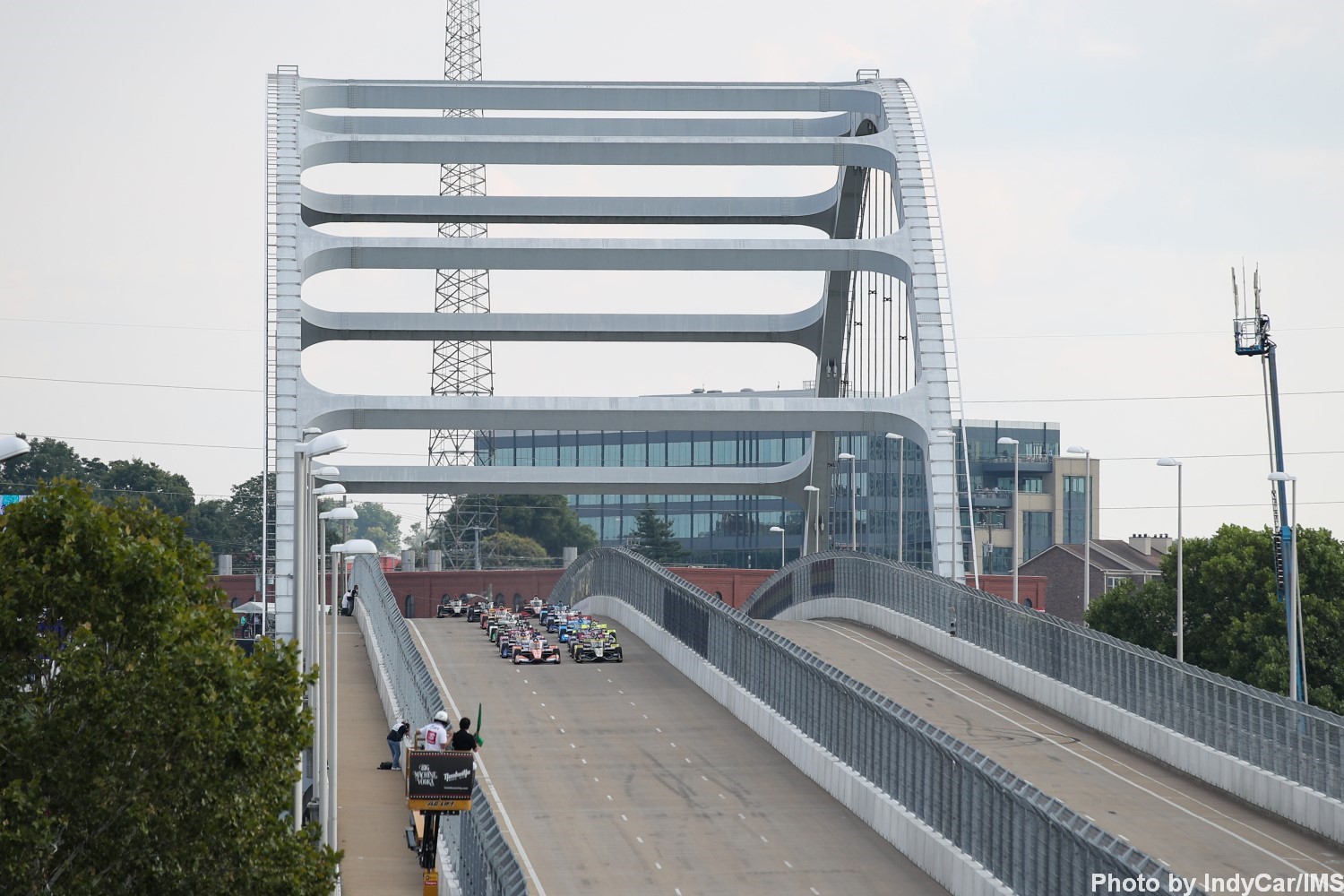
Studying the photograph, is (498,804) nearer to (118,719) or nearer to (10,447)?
(10,447)

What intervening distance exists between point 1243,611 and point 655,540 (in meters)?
91.2

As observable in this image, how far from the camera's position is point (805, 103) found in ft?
242

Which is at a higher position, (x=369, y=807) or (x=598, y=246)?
A: (x=598, y=246)

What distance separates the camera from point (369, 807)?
3900cm

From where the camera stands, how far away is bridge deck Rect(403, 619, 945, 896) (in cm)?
3034

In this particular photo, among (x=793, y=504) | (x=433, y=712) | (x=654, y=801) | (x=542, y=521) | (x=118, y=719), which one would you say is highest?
(x=793, y=504)

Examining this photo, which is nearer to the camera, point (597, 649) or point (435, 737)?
point (435, 737)

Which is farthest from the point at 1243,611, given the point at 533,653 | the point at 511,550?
the point at 511,550

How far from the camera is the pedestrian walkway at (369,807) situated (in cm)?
3231

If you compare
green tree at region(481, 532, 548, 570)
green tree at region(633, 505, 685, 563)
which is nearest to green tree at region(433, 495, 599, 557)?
green tree at region(481, 532, 548, 570)

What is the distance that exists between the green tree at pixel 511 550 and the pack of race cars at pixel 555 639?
9433 centimetres

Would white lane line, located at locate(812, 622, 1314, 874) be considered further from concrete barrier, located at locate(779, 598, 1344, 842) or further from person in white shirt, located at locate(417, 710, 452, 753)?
person in white shirt, located at locate(417, 710, 452, 753)

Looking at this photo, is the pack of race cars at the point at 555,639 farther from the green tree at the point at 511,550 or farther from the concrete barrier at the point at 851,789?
the green tree at the point at 511,550

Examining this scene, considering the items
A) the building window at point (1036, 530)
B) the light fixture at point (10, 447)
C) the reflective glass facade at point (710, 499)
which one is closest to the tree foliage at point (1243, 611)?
the light fixture at point (10, 447)
